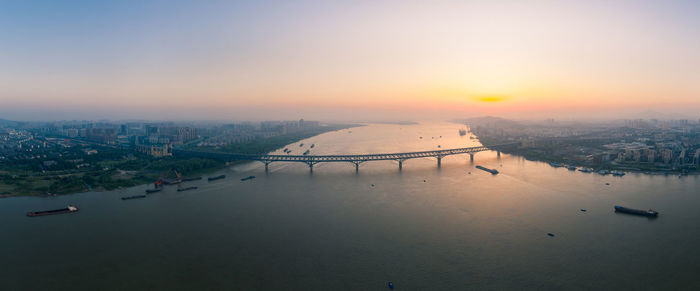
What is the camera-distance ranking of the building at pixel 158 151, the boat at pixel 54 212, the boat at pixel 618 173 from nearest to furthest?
the boat at pixel 54 212, the boat at pixel 618 173, the building at pixel 158 151

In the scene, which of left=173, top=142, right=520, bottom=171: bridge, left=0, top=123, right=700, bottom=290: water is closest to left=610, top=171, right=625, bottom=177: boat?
left=0, top=123, right=700, bottom=290: water

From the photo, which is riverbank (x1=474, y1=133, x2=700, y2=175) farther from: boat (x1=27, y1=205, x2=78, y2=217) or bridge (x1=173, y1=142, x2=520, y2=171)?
boat (x1=27, y1=205, x2=78, y2=217)

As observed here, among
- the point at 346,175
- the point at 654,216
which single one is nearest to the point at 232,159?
the point at 346,175

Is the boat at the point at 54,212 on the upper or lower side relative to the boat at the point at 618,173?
lower

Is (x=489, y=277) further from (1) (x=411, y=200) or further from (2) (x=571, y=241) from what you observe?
(1) (x=411, y=200)

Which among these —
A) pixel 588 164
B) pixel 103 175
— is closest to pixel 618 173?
pixel 588 164

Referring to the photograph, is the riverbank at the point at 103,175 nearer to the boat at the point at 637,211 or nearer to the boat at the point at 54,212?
the boat at the point at 54,212

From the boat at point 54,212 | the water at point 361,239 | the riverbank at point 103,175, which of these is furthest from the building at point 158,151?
the boat at point 54,212

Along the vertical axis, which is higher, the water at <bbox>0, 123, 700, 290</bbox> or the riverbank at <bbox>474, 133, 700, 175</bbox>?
the riverbank at <bbox>474, 133, 700, 175</bbox>
